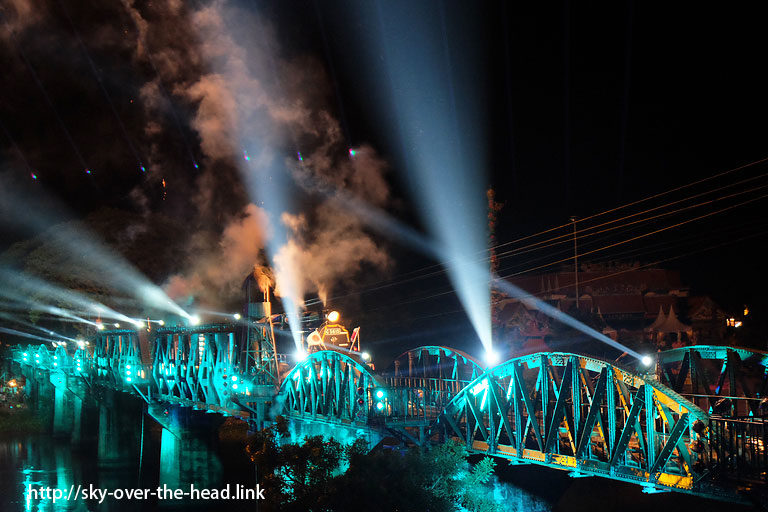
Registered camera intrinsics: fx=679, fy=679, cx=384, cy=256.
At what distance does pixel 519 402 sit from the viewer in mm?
17906

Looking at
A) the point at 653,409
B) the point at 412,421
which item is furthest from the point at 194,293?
the point at 653,409

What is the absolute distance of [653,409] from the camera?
14289 mm

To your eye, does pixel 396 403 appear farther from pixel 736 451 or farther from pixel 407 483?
pixel 736 451

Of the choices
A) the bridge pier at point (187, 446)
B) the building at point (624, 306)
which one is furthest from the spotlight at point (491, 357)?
the bridge pier at point (187, 446)

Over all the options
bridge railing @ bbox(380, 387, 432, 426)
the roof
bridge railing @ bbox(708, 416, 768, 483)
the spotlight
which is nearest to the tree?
bridge railing @ bbox(380, 387, 432, 426)

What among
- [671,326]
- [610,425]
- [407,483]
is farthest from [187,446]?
[671,326]

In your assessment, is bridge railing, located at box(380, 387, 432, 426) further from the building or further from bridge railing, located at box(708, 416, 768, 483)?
the building

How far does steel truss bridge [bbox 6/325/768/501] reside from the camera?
14.2 meters

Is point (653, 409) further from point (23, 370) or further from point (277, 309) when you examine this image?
point (23, 370)

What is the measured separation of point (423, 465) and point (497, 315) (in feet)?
71.6

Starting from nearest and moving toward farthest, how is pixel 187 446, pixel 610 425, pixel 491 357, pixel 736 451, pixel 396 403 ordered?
pixel 736 451 < pixel 610 425 < pixel 396 403 < pixel 491 357 < pixel 187 446

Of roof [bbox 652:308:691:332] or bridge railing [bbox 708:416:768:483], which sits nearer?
bridge railing [bbox 708:416:768:483]

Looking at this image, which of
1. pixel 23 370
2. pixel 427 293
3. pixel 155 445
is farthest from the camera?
pixel 23 370

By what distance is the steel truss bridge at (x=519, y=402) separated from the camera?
14.2 m
